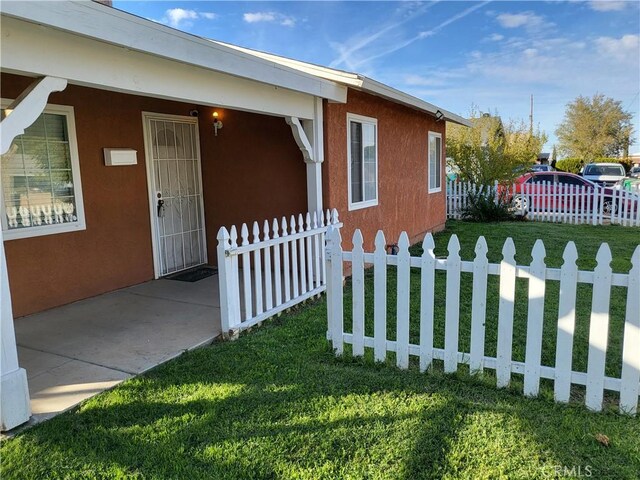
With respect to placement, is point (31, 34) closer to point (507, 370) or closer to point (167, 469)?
point (167, 469)

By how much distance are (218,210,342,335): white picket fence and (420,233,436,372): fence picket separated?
0.96 meters

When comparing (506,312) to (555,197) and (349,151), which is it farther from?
(555,197)

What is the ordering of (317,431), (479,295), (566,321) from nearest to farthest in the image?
(317,431) < (566,321) < (479,295)

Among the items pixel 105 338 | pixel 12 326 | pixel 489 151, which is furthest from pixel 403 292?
pixel 489 151

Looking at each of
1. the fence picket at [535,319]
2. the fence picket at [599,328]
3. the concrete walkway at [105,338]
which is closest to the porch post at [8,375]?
the concrete walkway at [105,338]

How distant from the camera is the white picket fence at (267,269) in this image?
438 centimetres

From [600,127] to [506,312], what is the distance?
4308 cm

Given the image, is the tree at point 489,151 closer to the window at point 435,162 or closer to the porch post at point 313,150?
the window at point 435,162

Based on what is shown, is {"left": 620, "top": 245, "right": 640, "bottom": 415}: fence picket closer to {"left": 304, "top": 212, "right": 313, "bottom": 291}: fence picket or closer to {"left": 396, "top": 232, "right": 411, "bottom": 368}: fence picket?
{"left": 396, "top": 232, "right": 411, "bottom": 368}: fence picket

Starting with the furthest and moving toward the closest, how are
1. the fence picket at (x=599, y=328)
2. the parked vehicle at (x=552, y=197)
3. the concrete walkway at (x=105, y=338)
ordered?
the parked vehicle at (x=552, y=197) < the concrete walkway at (x=105, y=338) < the fence picket at (x=599, y=328)

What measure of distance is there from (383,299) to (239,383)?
4.33ft

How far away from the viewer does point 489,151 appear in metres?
14.4

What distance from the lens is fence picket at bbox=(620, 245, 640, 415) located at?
2830 mm

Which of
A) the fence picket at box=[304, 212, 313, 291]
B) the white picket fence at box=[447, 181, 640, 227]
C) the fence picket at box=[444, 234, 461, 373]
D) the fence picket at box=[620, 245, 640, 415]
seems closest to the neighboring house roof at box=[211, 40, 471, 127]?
the fence picket at box=[304, 212, 313, 291]
